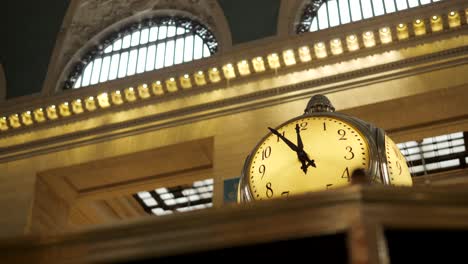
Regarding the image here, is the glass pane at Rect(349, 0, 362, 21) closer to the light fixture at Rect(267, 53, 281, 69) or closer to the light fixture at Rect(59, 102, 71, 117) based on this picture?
the light fixture at Rect(267, 53, 281, 69)

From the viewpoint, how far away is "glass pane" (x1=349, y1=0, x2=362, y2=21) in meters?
7.80

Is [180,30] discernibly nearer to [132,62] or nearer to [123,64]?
[132,62]

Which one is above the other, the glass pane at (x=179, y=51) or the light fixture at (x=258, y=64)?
the glass pane at (x=179, y=51)

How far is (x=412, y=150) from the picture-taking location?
8.92 meters

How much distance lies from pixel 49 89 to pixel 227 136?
8.24 feet

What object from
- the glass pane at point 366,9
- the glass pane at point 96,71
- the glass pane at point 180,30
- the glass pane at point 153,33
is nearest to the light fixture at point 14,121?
the glass pane at point 96,71

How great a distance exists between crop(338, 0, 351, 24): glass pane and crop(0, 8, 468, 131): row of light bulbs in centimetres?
67

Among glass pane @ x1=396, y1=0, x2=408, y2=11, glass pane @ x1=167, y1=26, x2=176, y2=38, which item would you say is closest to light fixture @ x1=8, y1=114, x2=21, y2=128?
glass pane @ x1=167, y1=26, x2=176, y2=38

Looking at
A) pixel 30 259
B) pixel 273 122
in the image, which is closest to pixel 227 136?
pixel 273 122

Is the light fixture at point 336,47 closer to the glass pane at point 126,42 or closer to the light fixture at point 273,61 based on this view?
the light fixture at point 273,61

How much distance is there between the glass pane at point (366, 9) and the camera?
775 centimetres

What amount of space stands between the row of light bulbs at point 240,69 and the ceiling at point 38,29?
1.35 ft

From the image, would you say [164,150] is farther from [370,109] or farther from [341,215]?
[341,215]

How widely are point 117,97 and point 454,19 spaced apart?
3682 mm
